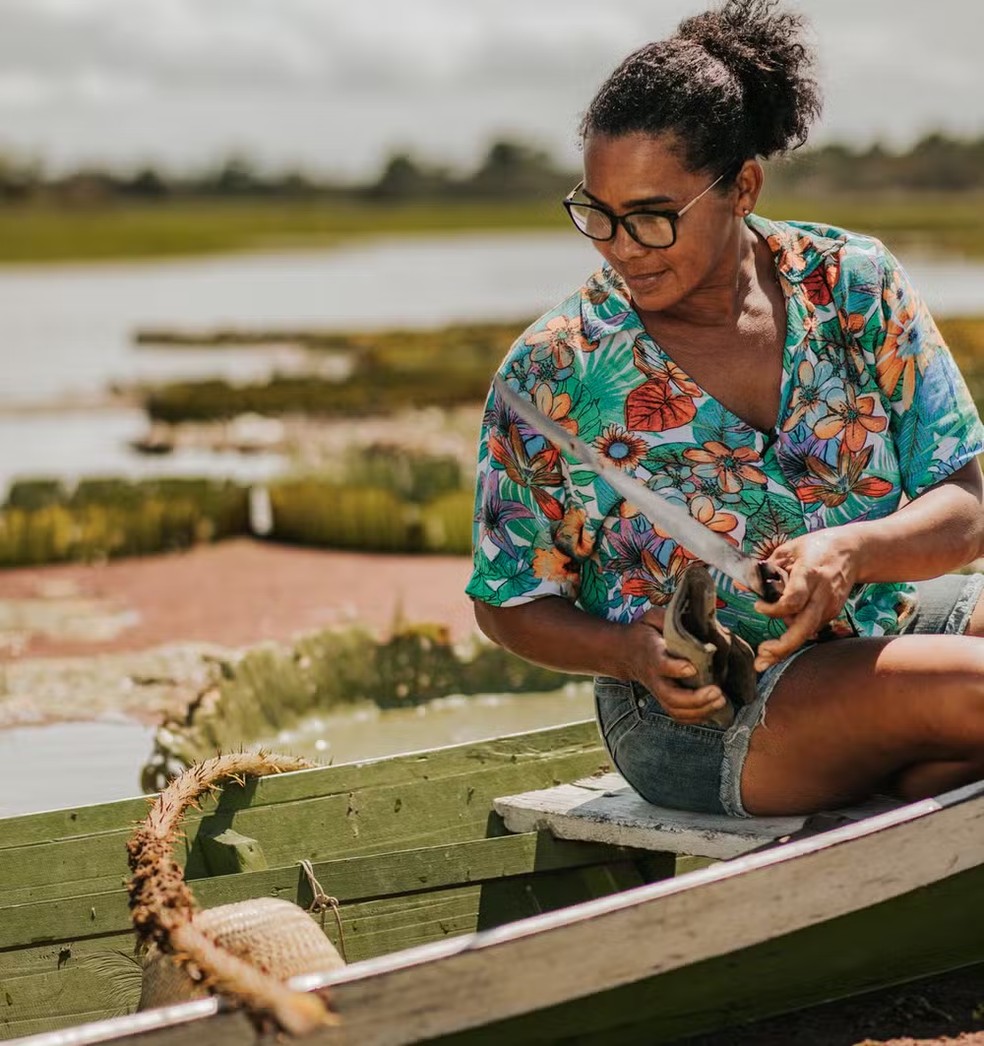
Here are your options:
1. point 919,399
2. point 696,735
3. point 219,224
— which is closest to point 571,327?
point 919,399

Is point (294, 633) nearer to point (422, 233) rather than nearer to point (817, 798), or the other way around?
point (817, 798)

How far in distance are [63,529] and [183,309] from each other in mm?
23036

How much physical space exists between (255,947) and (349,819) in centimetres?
75

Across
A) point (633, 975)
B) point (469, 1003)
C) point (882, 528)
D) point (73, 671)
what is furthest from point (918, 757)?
point (73, 671)

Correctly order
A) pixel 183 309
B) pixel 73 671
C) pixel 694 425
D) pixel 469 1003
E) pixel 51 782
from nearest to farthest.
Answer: pixel 469 1003
pixel 694 425
pixel 51 782
pixel 73 671
pixel 183 309

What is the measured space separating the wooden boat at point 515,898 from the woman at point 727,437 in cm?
14

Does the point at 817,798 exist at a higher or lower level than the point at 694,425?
lower

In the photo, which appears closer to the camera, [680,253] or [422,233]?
[680,253]

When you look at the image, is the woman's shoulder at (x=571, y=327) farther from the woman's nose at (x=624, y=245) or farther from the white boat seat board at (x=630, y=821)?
the white boat seat board at (x=630, y=821)

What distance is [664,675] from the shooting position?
2.45 meters

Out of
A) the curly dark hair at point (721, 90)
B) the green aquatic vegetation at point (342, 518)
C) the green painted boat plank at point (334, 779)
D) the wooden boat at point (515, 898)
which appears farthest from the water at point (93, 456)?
the curly dark hair at point (721, 90)

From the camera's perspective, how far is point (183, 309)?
30.8 metres

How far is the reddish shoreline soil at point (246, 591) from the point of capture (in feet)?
21.8

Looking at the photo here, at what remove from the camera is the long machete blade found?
2393mm
